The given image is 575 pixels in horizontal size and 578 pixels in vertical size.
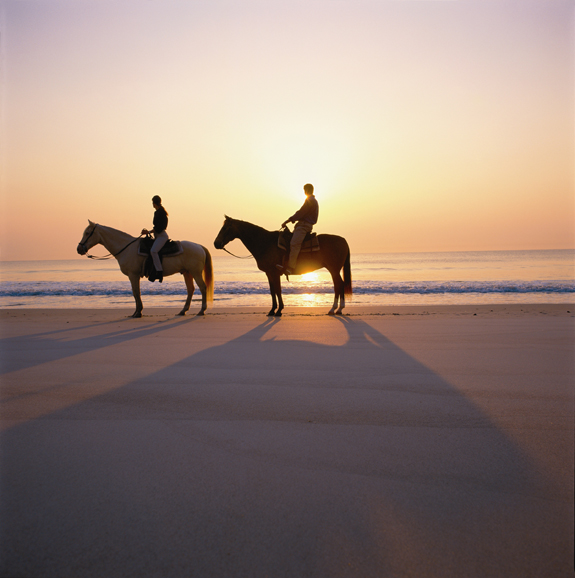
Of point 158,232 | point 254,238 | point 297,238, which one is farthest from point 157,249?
point 297,238

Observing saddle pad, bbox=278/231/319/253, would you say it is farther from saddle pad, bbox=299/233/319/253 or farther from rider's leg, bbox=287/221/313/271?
rider's leg, bbox=287/221/313/271

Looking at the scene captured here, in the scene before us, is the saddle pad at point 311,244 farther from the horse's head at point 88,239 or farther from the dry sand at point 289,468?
the dry sand at point 289,468

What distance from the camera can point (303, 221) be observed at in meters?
8.48

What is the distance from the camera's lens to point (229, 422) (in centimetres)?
243

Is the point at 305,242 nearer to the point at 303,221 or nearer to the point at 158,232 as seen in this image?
the point at 303,221

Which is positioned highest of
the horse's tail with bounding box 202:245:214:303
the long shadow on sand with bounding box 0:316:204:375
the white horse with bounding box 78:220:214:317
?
the white horse with bounding box 78:220:214:317

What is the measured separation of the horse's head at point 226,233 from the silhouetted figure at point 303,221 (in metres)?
1.26

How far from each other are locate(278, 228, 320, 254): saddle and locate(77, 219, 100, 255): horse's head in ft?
13.5

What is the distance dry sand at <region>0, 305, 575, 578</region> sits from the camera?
1.37 metres

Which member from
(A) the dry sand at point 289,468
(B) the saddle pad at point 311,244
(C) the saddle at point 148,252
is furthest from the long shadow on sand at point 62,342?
(B) the saddle pad at point 311,244

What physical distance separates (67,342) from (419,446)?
4.85 metres

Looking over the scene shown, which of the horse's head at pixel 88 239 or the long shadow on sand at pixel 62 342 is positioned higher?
the horse's head at pixel 88 239

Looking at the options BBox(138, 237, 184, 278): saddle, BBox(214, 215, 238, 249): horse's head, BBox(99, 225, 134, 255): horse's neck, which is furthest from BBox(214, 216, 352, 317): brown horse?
BBox(99, 225, 134, 255): horse's neck

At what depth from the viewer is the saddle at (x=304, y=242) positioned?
8.66 meters
